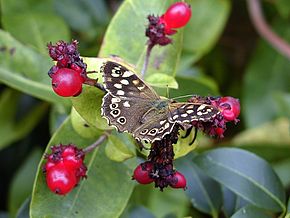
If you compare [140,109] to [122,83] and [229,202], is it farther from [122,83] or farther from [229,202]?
[229,202]

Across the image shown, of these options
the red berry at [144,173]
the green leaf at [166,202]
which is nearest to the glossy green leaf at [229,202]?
the green leaf at [166,202]

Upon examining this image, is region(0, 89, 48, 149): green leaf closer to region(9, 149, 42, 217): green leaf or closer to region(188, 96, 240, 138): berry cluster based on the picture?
region(9, 149, 42, 217): green leaf

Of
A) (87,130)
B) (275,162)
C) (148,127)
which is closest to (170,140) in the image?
(148,127)

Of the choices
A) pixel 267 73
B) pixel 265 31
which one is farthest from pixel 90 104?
pixel 267 73

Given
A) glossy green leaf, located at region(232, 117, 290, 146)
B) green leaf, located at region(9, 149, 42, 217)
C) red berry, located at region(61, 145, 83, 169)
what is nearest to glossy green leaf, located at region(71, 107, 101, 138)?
red berry, located at region(61, 145, 83, 169)

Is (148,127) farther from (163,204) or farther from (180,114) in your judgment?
(163,204)

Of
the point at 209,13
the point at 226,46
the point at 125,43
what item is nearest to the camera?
the point at 125,43
